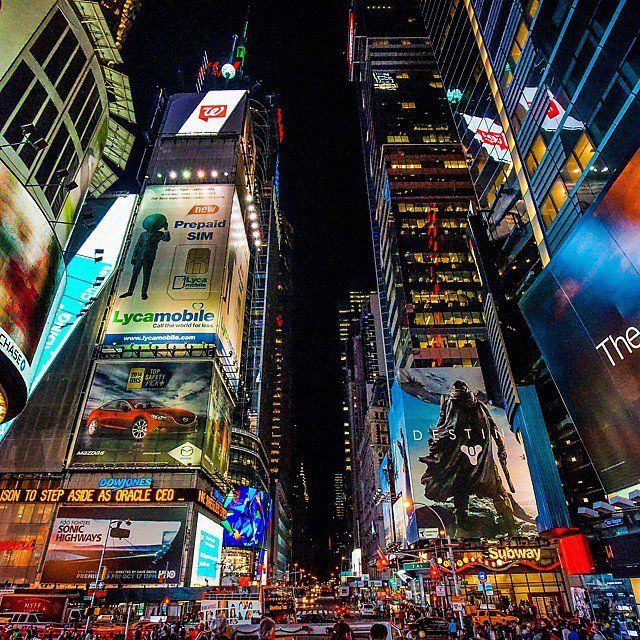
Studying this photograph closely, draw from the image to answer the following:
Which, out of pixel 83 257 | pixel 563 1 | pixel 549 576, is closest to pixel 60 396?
pixel 83 257

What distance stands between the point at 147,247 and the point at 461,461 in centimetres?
4578

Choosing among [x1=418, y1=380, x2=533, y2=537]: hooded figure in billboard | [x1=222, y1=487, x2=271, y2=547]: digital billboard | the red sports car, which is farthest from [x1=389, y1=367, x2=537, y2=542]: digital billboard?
[x1=222, y1=487, x2=271, y2=547]: digital billboard

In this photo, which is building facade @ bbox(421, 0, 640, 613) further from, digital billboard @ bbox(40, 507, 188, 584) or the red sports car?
the red sports car

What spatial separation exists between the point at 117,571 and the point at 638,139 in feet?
151

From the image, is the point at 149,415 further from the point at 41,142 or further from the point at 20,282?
the point at 41,142

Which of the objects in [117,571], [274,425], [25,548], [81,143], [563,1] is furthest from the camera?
[274,425]

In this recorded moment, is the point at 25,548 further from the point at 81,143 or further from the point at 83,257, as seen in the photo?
the point at 81,143

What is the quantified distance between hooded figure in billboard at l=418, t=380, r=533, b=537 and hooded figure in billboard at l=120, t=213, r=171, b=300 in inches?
1581

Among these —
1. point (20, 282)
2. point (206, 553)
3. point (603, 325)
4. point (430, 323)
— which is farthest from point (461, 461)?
point (20, 282)

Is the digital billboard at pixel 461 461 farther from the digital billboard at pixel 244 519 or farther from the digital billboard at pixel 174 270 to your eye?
the digital billboard at pixel 244 519

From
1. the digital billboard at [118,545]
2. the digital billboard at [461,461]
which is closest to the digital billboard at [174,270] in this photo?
the digital billboard at [118,545]

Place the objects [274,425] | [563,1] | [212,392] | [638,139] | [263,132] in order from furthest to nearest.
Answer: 1. [274,425]
2. [263,132]
3. [212,392]
4. [563,1]
5. [638,139]

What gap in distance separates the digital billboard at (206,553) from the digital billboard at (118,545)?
7.45 feet

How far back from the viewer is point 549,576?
5028cm
